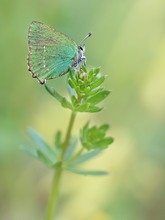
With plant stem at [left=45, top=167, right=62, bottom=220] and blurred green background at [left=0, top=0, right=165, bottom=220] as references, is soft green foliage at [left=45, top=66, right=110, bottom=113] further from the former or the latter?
blurred green background at [left=0, top=0, right=165, bottom=220]

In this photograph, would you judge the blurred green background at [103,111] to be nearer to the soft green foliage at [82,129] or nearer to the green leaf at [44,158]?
the soft green foliage at [82,129]

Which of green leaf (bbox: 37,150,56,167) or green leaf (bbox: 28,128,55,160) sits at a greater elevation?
green leaf (bbox: 28,128,55,160)

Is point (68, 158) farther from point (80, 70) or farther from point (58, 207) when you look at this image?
point (58, 207)

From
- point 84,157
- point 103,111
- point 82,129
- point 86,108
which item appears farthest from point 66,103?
point 103,111

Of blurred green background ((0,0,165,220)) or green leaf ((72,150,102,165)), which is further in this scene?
blurred green background ((0,0,165,220))

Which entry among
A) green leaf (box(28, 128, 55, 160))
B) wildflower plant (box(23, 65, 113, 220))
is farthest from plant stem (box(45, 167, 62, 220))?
green leaf (box(28, 128, 55, 160))

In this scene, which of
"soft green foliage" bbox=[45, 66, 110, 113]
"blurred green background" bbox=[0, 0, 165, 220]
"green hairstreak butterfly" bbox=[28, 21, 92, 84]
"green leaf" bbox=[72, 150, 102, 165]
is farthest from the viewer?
"blurred green background" bbox=[0, 0, 165, 220]

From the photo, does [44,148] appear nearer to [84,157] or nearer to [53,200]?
[84,157]
